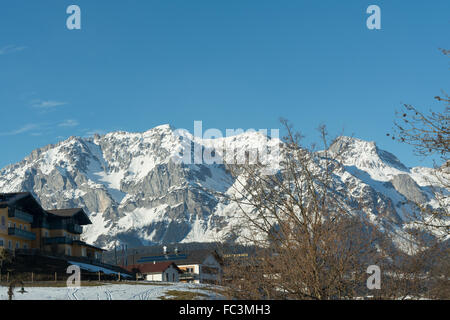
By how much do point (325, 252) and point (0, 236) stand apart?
78.2m

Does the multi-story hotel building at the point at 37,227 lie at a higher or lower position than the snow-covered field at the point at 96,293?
higher

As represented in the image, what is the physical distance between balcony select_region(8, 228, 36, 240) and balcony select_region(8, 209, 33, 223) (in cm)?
201

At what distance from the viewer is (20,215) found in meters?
92.8

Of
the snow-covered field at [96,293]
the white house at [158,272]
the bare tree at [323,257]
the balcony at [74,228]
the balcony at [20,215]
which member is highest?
the balcony at [20,215]

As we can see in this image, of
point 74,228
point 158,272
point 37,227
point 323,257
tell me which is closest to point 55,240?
point 37,227

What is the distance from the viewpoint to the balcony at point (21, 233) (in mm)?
89375

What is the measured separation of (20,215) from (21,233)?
2.83 meters

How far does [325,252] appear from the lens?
59.7 ft

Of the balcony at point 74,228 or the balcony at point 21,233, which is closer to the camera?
the balcony at point 21,233

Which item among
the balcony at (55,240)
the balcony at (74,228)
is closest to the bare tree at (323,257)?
the balcony at (55,240)

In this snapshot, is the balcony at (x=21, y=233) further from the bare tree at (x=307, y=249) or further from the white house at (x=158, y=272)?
the bare tree at (x=307, y=249)

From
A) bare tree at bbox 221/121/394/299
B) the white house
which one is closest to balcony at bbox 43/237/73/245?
the white house

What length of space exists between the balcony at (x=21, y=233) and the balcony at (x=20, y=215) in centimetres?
201

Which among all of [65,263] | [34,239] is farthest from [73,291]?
[34,239]
